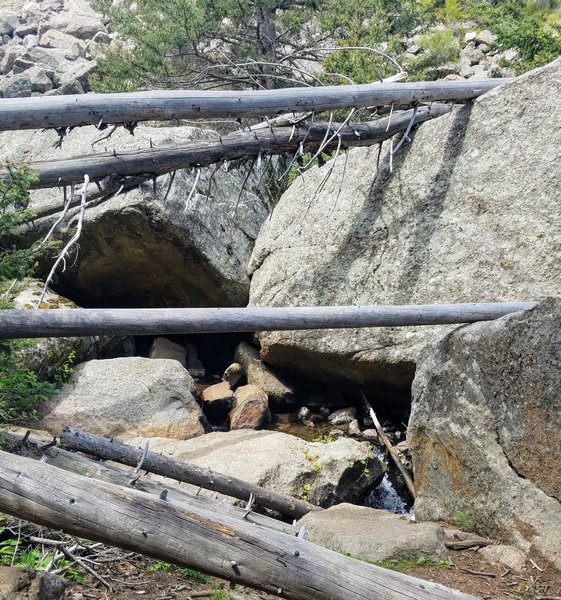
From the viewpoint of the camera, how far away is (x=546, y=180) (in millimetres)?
8523

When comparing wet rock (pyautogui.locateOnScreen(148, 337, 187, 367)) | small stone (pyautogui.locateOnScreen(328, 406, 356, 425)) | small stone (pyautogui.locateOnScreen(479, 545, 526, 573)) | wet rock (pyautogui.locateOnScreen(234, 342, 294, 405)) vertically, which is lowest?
wet rock (pyautogui.locateOnScreen(148, 337, 187, 367))

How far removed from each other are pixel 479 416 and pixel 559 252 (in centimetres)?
272

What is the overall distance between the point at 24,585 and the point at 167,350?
26.6 feet

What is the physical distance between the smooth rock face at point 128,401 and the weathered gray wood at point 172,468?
86.5 inches

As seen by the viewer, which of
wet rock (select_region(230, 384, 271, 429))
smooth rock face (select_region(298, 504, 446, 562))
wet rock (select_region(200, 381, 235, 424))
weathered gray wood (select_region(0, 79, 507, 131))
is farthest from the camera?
wet rock (select_region(200, 381, 235, 424))

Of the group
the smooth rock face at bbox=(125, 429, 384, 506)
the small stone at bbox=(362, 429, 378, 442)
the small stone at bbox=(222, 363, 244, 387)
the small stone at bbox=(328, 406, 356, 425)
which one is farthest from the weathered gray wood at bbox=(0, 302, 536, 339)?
the small stone at bbox=(222, 363, 244, 387)

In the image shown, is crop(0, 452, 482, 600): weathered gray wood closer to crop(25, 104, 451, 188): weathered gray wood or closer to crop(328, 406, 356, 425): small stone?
crop(25, 104, 451, 188): weathered gray wood

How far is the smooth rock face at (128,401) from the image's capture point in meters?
8.91

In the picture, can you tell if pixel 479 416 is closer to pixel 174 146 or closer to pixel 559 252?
pixel 559 252

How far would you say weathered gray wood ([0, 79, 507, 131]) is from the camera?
6.29 m

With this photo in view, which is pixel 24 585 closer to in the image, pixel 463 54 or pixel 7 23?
pixel 463 54

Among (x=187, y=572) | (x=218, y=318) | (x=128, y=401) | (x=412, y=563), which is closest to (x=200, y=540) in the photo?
(x=187, y=572)

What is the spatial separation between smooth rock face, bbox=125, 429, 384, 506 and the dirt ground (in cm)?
205

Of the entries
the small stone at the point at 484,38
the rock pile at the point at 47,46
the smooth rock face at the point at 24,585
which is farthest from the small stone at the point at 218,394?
the small stone at the point at 484,38
